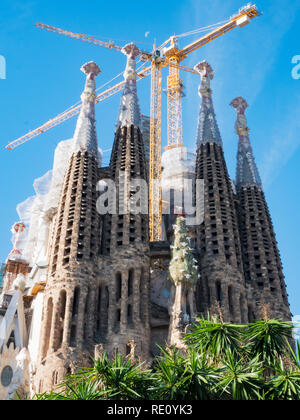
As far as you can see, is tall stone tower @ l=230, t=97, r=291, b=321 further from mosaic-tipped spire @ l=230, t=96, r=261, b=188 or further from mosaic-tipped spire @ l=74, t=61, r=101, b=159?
mosaic-tipped spire @ l=74, t=61, r=101, b=159

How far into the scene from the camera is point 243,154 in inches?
1967

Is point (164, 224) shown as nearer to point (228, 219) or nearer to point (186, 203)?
point (186, 203)

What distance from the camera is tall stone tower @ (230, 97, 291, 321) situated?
137 feet

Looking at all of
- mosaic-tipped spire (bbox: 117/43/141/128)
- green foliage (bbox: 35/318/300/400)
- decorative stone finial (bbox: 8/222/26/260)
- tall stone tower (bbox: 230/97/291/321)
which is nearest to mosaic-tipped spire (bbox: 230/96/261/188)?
tall stone tower (bbox: 230/97/291/321)

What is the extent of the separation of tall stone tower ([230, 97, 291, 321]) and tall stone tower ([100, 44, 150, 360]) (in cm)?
743

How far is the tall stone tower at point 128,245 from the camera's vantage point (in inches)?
1448

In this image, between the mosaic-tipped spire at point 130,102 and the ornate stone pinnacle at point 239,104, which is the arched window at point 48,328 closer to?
the mosaic-tipped spire at point 130,102

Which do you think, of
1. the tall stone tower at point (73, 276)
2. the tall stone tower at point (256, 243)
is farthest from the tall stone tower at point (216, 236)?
the tall stone tower at point (73, 276)

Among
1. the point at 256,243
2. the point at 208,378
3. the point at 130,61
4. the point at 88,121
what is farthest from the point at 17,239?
the point at 208,378

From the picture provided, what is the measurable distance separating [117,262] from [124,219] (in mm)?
3232

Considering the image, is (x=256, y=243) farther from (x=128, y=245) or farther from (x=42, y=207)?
(x=42, y=207)

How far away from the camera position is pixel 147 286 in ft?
129

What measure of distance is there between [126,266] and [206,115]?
1581 centimetres
